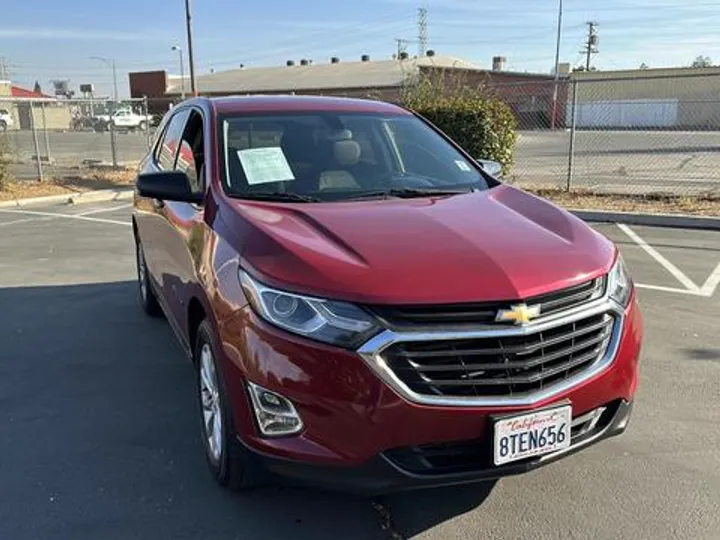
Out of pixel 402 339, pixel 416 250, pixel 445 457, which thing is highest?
pixel 416 250

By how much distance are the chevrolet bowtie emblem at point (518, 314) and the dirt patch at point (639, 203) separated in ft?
29.5

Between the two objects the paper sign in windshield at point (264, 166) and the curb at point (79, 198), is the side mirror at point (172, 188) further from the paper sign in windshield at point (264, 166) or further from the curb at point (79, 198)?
the curb at point (79, 198)

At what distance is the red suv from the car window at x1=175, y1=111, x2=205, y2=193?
16.7 inches

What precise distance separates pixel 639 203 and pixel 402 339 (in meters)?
10.4

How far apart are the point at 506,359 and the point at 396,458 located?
1.73ft

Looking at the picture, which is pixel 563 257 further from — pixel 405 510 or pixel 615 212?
pixel 615 212

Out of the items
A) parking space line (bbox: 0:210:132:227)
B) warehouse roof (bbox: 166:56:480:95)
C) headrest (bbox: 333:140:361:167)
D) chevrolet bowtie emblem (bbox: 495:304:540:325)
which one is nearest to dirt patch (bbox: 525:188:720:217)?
parking space line (bbox: 0:210:132:227)

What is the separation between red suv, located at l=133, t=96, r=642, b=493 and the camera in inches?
97.5

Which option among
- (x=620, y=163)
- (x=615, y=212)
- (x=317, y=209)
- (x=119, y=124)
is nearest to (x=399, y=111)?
(x=317, y=209)

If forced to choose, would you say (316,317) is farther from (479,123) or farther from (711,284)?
(479,123)

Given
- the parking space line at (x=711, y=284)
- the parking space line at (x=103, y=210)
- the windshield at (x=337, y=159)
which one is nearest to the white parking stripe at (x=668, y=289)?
the parking space line at (x=711, y=284)

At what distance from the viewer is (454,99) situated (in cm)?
1299

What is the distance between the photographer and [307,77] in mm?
62688

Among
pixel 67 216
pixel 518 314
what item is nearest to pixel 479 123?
pixel 67 216
